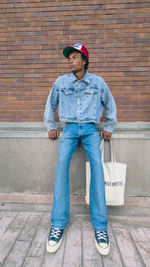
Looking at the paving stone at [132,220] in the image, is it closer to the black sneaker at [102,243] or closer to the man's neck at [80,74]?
the black sneaker at [102,243]

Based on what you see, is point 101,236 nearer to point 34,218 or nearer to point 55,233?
point 55,233

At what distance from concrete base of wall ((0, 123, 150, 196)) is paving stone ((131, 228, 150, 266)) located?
2.27 feet

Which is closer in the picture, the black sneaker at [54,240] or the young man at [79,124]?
the black sneaker at [54,240]

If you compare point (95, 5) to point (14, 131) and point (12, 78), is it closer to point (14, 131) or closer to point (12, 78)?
point (12, 78)

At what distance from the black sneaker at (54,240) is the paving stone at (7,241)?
15.6 inches

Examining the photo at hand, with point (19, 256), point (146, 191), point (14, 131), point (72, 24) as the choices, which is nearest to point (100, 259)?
point (19, 256)

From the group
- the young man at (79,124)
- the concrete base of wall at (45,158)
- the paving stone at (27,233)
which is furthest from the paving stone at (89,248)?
the concrete base of wall at (45,158)

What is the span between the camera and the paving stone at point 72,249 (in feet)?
5.02

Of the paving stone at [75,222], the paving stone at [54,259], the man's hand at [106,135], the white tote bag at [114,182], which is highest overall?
the man's hand at [106,135]

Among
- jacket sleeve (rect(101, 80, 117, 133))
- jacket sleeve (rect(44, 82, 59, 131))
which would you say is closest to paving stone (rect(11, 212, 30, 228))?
jacket sleeve (rect(44, 82, 59, 131))

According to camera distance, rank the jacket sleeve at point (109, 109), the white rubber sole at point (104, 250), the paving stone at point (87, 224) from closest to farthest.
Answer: the white rubber sole at point (104, 250) → the paving stone at point (87, 224) → the jacket sleeve at point (109, 109)

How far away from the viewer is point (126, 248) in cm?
170

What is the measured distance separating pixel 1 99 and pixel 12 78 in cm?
39

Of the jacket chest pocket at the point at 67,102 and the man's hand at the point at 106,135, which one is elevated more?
the jacket chest pocket at the point at 67,102
